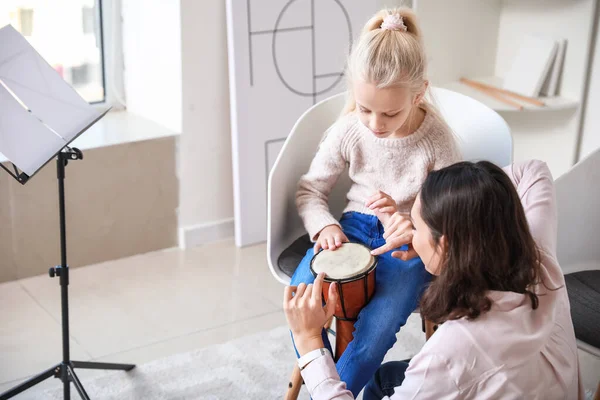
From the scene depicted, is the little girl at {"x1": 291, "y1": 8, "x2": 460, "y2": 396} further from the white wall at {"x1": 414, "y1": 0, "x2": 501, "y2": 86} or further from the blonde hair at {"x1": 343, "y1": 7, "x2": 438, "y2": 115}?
the white wall at {"x1": 414, "y1": 0, "x2": 501, "y2": 86}

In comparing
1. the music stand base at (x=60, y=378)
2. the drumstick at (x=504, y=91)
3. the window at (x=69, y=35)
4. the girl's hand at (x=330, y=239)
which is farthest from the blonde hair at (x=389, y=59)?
the window at (x=69, y=35)

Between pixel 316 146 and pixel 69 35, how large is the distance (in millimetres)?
1427

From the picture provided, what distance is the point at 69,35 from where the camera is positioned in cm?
313

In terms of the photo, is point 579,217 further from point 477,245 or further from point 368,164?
point 477,245

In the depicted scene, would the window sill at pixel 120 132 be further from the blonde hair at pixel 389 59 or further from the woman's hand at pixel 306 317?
the woman's hand at pixel 306 317

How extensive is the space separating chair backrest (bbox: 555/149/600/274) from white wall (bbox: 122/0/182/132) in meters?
1.50

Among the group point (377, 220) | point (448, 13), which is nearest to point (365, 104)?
point (377, 220)

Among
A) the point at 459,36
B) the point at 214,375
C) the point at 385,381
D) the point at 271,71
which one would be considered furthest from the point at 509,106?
the point at 385,381

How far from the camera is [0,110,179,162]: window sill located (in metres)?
2.89

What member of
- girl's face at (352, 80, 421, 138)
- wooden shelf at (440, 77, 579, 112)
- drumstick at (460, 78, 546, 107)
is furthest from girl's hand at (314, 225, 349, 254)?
drumstick at (460, 78, 546, 107)

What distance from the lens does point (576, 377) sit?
1.43 meters

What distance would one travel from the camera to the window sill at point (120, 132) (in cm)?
289

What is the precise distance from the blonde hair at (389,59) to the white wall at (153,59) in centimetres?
119

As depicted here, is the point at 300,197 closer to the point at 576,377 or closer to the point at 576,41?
the point at 576,377
